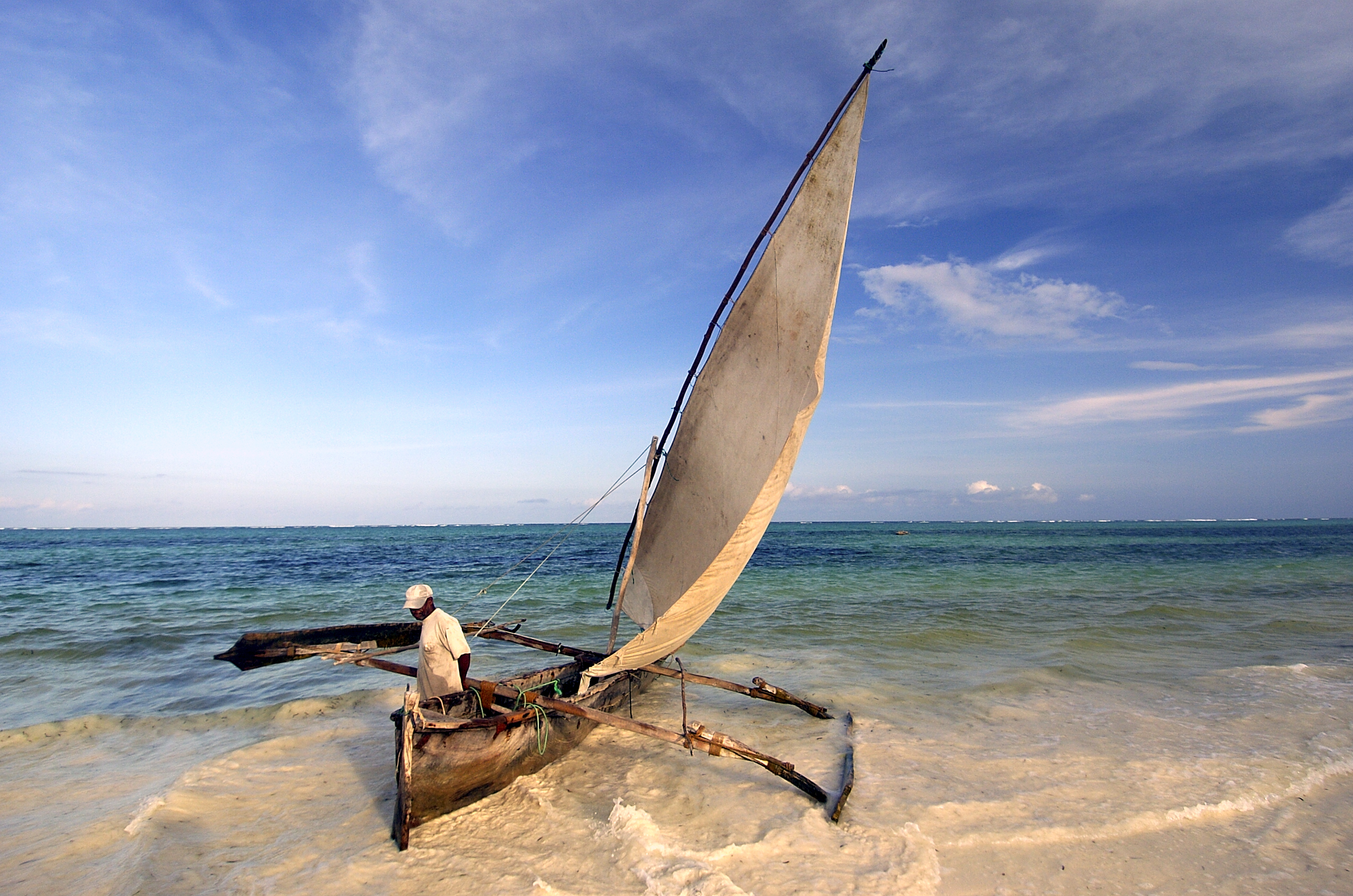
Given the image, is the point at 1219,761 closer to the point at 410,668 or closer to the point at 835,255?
the point at 835,255

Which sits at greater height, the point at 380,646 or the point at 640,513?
the point at 640,513

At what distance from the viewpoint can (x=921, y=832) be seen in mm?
4938

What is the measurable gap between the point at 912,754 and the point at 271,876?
5.63 m

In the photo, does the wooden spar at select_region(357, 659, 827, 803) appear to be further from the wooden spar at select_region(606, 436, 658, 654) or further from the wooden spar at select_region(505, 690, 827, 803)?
the wooden spar at select_region(606, 436, 658, 654)

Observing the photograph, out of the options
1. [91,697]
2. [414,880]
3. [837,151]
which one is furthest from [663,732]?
[91,697]

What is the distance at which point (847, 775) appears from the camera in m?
5.95

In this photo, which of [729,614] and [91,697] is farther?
[729,614]

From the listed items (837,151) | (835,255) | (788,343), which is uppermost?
(837,151)

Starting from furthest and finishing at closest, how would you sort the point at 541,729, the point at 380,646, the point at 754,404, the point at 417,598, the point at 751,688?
1. the point at 380,646
2. the point at 751,688
3. the point at 754,404
4. the point at 417,598
5. the point at 541,729

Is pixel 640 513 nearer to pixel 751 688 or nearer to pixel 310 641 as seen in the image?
pixel 751 688

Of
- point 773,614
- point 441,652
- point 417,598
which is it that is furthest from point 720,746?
point 773,614

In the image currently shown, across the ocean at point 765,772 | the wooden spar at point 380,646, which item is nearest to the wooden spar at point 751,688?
the wooden spar at point 380,646

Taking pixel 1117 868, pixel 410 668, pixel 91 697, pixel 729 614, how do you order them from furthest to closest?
pixel 729 614
pixel 91 697
pixel 410 668
pixel 1117 868

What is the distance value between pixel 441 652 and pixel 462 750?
1093 millimetres
